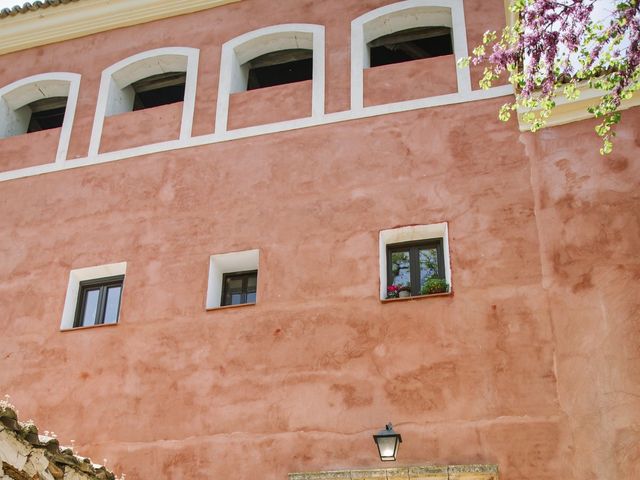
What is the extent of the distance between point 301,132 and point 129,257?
2.86 meters

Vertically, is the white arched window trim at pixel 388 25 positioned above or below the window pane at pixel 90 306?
above

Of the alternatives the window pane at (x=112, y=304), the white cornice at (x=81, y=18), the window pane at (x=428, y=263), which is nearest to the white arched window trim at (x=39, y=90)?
the white cornice at (x=81, y=18)

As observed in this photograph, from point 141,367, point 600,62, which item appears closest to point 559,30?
point 600,62

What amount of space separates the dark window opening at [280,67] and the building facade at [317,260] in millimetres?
74

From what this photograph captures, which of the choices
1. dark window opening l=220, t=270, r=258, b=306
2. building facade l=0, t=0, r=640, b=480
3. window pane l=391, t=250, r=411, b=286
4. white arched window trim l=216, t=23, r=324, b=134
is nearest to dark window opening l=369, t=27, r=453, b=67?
building facade l=0, t=0, r=640, b=480

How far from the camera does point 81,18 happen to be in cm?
1415

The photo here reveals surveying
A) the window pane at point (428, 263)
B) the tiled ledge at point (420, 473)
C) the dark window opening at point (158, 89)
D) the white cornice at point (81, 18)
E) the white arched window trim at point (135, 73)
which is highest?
the white cornice at point (81, 18)

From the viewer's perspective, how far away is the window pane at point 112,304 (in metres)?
11.5

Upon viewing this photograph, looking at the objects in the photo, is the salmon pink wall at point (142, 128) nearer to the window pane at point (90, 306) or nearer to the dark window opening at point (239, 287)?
the window pane at point (90, 306)

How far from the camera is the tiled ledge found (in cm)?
878

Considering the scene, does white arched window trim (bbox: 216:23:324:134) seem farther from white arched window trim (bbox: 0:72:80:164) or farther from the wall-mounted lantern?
the wall-mounted lantern

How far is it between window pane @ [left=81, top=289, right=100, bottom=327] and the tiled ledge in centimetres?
399

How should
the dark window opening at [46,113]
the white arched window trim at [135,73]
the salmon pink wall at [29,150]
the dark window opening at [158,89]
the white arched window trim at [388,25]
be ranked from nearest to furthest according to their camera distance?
1. the white arched window trim at [388,25]
2. the white arched window trim at [135,73]
3. the salmon pink wall at [29,150]
4. the dark window opening at [158,89]
5. the dark window opening at [46,113]

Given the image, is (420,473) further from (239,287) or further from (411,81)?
(411,81)
